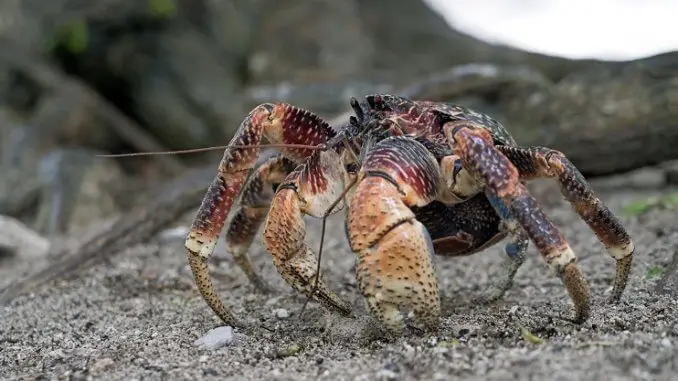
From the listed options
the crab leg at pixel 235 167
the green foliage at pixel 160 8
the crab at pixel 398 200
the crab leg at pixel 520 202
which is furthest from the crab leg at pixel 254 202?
the green foliage at pixel 160 8

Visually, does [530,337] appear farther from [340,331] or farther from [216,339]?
[216,339]

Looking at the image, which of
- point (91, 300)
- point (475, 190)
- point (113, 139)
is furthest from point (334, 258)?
point (113, 139)

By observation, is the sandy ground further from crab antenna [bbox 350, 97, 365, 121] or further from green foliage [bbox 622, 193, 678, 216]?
crab antenna [bbox 350, 97, 365, 121]

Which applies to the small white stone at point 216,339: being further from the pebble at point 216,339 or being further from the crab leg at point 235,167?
the crab leg at point 235,167

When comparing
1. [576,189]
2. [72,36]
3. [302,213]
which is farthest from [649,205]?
[72,36]

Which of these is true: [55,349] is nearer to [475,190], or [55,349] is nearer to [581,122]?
[475,190]

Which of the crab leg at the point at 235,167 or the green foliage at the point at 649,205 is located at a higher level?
the crab leg at the point at 235,167
